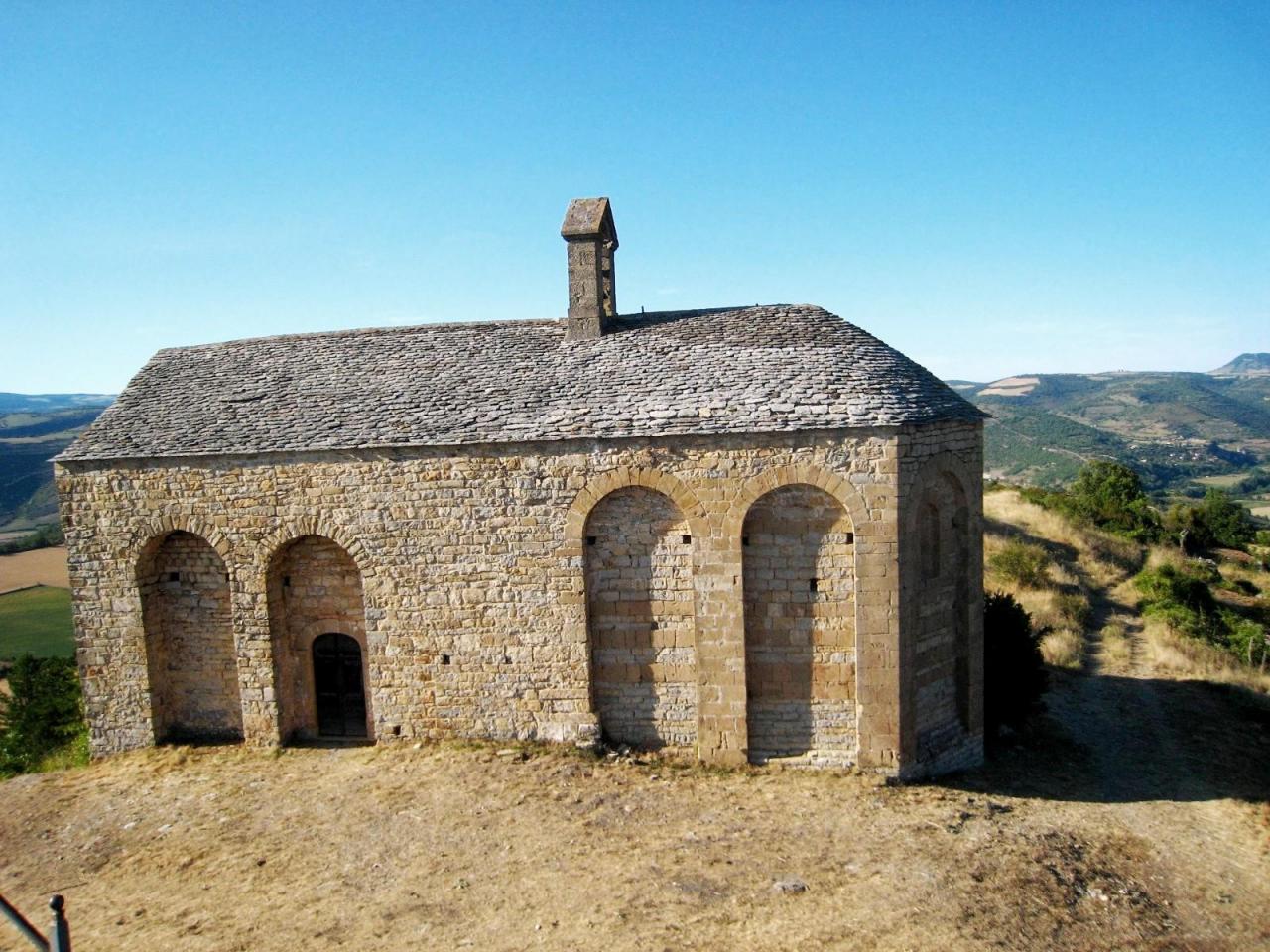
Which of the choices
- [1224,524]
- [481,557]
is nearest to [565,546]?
[481,557]

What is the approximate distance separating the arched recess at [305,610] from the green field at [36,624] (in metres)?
26.5

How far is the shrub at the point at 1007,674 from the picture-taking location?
14.5m

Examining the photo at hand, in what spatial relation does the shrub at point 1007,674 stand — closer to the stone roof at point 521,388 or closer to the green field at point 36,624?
the stone roof at point 521,388

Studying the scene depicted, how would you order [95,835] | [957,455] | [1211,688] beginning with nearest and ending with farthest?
[95,835], [957,455], [1211,688]

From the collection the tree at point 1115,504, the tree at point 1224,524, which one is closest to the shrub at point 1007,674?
the tree at point 1115,504

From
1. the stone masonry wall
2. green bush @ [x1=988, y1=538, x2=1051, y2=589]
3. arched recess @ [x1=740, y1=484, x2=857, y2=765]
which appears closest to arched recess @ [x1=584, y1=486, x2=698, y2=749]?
arched recess @ [x1=740, y1=484, x2=857, y2=765]

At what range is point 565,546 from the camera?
1223 centimetres

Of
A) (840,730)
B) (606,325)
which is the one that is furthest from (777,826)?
(606,325)

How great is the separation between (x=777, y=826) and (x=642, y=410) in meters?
6.10

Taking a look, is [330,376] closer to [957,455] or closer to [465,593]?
[465,593]

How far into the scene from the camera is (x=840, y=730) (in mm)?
11891

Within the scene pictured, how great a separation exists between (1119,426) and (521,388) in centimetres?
11182

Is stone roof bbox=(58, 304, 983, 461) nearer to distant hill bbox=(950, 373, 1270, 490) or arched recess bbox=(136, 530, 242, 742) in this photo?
arched recess bbox=(136, 530, 242, 742)

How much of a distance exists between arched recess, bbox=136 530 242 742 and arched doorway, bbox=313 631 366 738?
4.69 feet
